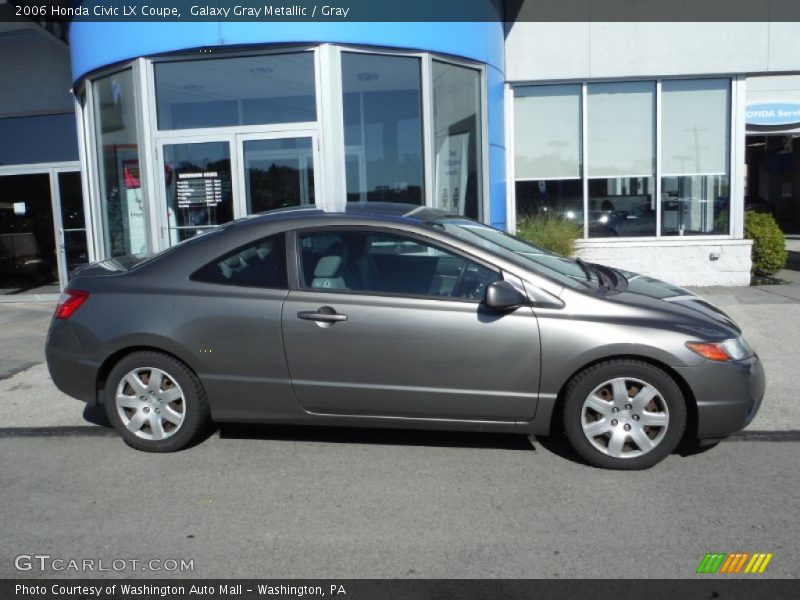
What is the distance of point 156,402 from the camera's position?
4887 mm

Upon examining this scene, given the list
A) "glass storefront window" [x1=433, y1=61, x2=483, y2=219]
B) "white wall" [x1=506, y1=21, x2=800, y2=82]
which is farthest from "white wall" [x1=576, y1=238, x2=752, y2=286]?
"white wall" [x1=506, y1=21, x2=800, y2=82]

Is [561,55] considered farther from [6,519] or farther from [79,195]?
[6,519]

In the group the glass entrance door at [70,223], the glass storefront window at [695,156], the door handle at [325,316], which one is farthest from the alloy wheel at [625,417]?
the glass entrance door at [70,223]

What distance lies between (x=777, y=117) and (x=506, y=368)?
15712mm

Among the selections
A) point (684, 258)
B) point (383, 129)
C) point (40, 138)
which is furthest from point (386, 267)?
point (40, 138)

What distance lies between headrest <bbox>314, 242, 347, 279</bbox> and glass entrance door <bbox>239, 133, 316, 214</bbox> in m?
4.77

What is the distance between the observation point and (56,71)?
1214cm

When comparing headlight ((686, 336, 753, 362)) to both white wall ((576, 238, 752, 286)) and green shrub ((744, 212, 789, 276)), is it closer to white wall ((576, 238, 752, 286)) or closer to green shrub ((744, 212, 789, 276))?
white wall ((576, 238, 752, 286))

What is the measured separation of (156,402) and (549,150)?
355 inches

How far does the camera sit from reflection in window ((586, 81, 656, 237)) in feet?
39.8

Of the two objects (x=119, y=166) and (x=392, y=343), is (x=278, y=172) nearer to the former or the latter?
(x=119, y=166)
